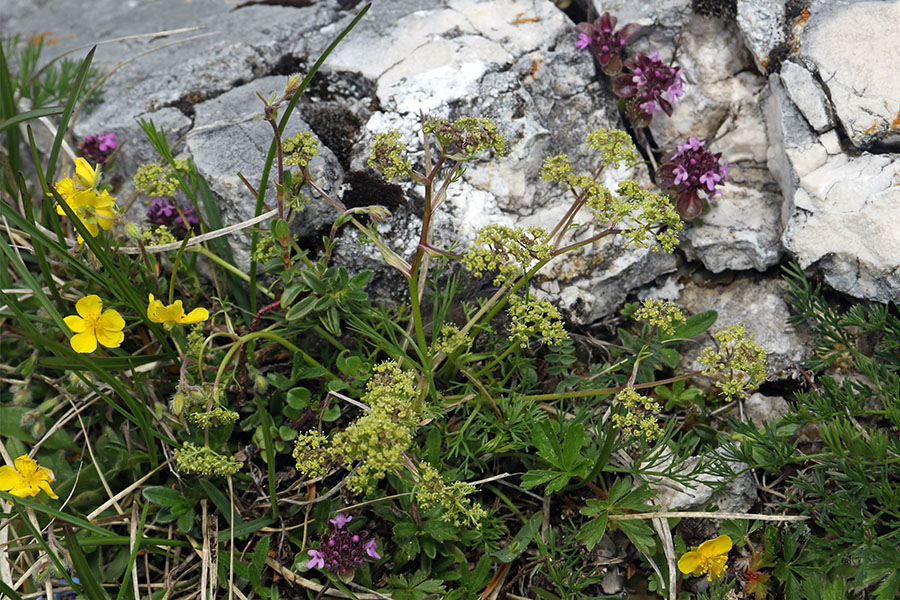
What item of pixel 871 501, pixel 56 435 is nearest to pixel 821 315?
pixel 871 501

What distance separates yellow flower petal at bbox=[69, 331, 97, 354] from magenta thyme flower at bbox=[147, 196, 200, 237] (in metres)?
0.88

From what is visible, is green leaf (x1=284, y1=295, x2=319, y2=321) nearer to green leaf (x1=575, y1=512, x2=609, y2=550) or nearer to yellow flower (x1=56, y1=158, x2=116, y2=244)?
yellow flower (x1=56, y1=158, x2=116, y2=244)

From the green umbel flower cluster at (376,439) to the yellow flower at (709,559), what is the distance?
123 centimetres

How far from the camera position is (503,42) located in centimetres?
382

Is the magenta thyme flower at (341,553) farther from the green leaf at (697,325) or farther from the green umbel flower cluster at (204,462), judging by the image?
the green leaf at (697,325)

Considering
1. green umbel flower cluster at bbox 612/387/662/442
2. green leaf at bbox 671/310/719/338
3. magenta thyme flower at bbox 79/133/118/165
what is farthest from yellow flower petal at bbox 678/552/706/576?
magenta thyme flower at bbox 79/133/118/165

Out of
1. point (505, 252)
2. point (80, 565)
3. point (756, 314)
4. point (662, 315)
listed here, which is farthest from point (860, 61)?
point (80, 565)

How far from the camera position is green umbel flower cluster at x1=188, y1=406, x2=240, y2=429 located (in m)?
2.66

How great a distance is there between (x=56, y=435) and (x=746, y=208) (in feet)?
11.5

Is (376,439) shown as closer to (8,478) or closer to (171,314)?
(171,314)

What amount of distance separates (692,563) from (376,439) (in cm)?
144

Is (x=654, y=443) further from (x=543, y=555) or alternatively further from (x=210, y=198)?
(x=210, y=198)

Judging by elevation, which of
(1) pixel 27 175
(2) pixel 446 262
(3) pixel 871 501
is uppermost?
(1) pixel 27 175

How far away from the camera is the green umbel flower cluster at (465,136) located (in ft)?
8.36
